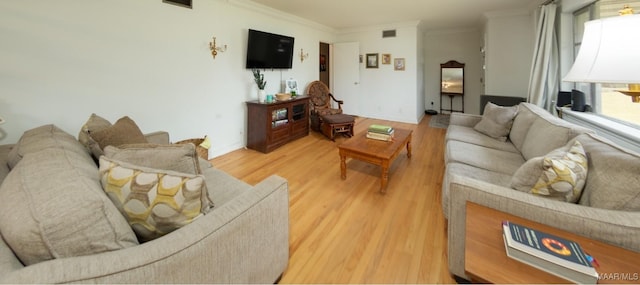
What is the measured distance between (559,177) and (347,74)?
566cm

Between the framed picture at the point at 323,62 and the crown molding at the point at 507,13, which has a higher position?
the crown molding at the point at 507,13

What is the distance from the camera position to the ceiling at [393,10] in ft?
13.5

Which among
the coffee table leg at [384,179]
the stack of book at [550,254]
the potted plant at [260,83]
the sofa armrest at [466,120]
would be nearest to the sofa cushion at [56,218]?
the stack of book at [550,254]

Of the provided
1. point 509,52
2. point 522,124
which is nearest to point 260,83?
point 522,124

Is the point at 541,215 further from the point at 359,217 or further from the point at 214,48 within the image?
the point at 214,48

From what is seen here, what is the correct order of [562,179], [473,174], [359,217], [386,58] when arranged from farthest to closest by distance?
[386,58]
[359,217]
[473,174]
[562,179]

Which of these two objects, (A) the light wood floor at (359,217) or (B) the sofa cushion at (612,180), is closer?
(B) the sofa cushion at (612,180)

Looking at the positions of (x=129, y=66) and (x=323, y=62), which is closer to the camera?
(x=129, y=66)

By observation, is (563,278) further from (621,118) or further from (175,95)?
(175,95)

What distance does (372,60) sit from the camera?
628 centimetres

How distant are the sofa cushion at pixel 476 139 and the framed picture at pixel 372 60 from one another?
11.1ft

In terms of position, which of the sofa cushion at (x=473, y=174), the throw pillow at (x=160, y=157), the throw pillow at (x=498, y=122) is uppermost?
the throw pillow at (x=498, y=122)

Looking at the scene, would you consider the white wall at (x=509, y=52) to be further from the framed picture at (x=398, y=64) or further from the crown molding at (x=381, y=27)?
the framed picture at (x=398, y=64)

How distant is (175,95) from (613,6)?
15.4ft
